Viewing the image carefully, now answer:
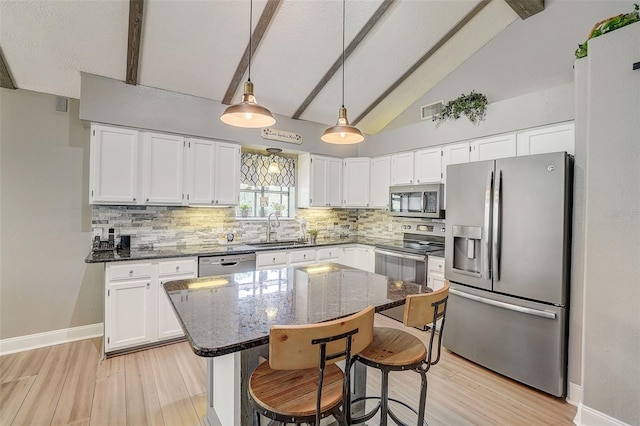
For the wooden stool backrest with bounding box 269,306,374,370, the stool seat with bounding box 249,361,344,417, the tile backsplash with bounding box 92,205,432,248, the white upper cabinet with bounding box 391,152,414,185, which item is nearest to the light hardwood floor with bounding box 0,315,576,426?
the stool seat with bounding box 249,361,344,417

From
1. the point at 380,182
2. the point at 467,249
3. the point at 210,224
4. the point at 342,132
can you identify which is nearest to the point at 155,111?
the point at 210,224

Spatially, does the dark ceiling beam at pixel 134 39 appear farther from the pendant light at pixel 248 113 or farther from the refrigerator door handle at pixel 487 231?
the refrigerator door handle at pixel 487 231

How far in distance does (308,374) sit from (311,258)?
3034 mm

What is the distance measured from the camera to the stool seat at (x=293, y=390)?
3.89 feet

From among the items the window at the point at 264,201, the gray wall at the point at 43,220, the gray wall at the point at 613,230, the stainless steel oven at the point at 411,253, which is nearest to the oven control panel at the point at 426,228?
the stainless steel oven at the point at 411,253

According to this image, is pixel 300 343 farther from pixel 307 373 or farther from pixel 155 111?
pixel 155 111

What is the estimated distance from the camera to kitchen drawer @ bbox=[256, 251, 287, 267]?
3866mm

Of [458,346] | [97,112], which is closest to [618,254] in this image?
[458,346]

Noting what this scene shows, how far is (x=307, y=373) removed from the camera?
1.42m

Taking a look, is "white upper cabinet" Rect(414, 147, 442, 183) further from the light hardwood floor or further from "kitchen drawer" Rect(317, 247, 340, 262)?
the light hardwood floor

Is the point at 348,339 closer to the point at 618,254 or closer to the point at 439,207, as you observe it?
the point at 618,254

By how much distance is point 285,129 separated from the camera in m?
4.56

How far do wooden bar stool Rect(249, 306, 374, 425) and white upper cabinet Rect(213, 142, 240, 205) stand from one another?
9.56 ft

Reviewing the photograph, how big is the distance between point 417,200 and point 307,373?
3.25 meters
